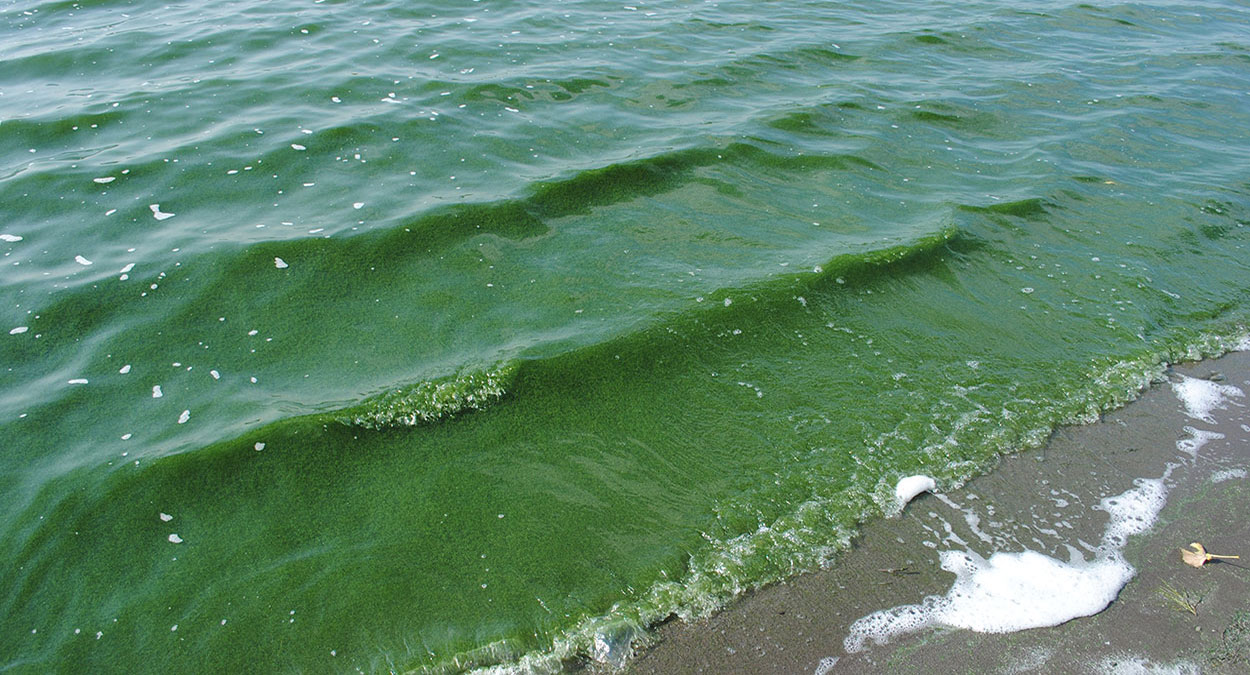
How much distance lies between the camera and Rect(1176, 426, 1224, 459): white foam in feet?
16.7

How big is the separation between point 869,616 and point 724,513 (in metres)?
1.01

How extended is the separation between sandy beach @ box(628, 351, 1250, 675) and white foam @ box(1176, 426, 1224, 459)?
0.03ft

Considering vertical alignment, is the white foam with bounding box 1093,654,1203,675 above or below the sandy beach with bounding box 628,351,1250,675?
below

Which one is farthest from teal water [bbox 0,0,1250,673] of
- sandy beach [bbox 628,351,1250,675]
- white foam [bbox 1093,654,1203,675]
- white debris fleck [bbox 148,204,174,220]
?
white foam [bbox 1093,654,1203,675]

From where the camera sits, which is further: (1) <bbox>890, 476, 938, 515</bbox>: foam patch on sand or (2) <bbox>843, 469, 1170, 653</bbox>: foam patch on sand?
(1) <bbox>890, 476, 938, 515</bbox>: foam patch on sand

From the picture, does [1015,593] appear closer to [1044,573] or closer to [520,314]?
[1044,573]

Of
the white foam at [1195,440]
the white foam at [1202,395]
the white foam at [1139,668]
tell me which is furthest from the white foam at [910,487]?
the white foam at [1202,395]

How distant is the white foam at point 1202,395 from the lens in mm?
5453

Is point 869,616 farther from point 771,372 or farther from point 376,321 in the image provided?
point 376,321

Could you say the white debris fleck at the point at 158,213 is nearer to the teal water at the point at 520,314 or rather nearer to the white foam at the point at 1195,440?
the teal water at the point at 520,314

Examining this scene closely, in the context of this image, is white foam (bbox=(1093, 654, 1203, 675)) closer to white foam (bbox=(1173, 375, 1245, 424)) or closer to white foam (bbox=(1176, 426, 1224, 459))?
white foam (bbox=(1176, 426, 1224, 459))

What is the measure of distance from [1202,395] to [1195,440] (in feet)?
2.10

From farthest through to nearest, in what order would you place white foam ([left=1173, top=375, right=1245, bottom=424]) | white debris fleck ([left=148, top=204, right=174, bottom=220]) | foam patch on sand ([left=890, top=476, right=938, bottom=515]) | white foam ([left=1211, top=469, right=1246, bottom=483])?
white debris fleck ([left=148, top=204, right=174, bottom=220]), white foam ([left=1173, top=375, right=1245, bottom=424]), white foam ([left=1211, top=469, right=1246, bottom=483]), foam patch on sand ([left=890, top=476, right=938, bottom=515])

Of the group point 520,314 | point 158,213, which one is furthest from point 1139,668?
point 158,213
